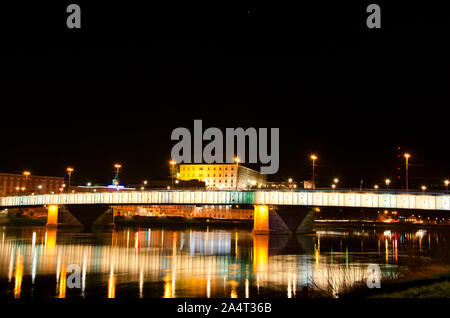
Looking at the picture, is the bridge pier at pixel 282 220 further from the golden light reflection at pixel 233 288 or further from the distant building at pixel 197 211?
the distant building at pixel 197 211

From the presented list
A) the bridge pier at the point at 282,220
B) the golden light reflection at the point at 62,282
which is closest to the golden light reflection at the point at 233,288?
the golden light reflection at the point at 62,282

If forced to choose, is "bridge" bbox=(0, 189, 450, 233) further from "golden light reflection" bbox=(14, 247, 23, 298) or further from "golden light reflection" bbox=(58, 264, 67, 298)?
"golden light reflection" bbox=(58, 264, 67, 298)

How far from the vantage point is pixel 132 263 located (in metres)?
39.2

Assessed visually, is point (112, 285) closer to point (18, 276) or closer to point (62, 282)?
point (62, 282)

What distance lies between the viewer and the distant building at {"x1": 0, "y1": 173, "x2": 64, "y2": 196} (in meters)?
175

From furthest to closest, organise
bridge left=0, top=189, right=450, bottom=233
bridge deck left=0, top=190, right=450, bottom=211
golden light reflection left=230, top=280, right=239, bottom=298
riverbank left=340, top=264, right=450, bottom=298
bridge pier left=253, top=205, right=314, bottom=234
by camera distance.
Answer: bridge pier left=253, top=205, right=314, bottom=234 < bridge left=0, top=189, right=450, bottom=233 < bridge deck left=0, top=190, right=450, bottom=211 < golden light reflection left=230, top=280, right=239, bottom=298 < riverbank left=340, top=264, right=450, bottom=298

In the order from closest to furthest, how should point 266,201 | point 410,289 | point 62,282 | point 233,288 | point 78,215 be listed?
1. point 410,289
2. point 233,288
3. point 62,282
4. point 266,201
5. point 78,215

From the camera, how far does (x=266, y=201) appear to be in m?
86.9

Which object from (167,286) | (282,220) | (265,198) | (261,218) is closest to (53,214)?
(261,218)

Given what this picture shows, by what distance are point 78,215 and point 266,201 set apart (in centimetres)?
5369

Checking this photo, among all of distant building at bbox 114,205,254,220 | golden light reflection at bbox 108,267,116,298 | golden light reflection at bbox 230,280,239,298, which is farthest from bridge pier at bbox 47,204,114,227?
golden light reflection at bbox 230,280,239,298
